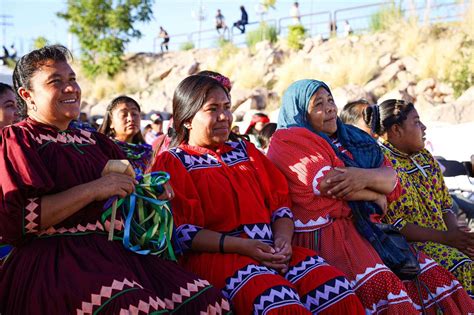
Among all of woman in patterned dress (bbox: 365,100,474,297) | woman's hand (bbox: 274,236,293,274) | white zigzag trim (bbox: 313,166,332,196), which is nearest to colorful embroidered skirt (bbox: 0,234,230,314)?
woman's hand (bbox: 274,236,293,274)

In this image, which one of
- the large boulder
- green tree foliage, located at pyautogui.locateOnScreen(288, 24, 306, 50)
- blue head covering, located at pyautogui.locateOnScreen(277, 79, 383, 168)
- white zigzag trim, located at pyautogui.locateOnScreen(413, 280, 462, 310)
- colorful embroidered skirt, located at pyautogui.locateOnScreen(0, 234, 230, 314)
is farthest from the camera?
green tree foliage, located at pyautogui.locateOnScreen(288, 24, 306, 50)

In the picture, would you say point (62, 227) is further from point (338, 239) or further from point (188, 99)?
point (338, 239)

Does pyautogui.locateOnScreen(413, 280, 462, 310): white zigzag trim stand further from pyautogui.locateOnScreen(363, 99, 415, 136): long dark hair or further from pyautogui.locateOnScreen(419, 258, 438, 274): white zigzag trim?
pyautogui.locateOnScreen(363, 99, 415, 136): long dark hair

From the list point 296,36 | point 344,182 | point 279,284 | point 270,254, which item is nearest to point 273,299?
point 279,284

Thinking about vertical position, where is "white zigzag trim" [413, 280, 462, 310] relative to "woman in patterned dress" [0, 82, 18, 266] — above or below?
below

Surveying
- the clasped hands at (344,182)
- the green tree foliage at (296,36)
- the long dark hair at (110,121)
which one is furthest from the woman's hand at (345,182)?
the green tree foliage at (296,36)

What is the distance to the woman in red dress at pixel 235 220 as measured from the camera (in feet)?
10.7

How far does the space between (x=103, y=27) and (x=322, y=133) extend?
2949 cm

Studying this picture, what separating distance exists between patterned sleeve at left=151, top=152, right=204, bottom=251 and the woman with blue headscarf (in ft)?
2.32

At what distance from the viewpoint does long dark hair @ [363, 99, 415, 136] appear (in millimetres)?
4715

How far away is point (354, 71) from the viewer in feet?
69.4

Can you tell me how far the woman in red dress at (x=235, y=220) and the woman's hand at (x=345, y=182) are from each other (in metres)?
0.29

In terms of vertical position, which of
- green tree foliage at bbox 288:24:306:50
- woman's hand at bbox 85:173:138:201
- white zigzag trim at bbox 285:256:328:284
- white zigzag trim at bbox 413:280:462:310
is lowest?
white zigzag trim at bbox 413:280:462:310

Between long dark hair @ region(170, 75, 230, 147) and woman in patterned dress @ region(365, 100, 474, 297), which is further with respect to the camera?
woman in patterned dress @ region(365, 100, 474, 297)
